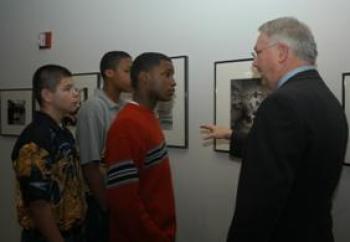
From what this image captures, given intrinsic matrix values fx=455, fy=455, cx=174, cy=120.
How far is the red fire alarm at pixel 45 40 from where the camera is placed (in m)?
3.67

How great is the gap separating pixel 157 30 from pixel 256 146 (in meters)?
1.70

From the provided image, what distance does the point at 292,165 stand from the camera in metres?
1.49

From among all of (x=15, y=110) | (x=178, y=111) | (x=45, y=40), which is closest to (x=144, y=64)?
(x=178, y=111)

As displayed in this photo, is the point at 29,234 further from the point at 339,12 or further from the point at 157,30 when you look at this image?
the point at 339,12

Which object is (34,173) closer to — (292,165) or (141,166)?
(141,166)

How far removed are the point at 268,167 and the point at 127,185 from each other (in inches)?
25.6

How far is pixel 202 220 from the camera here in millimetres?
2857

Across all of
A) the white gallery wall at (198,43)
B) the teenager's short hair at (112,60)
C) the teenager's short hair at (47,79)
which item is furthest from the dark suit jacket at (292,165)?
the teenager's short hair at (112,60)

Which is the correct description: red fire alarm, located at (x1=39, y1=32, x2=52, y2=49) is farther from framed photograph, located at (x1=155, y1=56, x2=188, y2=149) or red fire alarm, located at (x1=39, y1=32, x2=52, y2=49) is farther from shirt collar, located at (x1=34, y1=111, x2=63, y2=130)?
shirt collar, located at (x1=34, y1=111, x2=63, y2=130)

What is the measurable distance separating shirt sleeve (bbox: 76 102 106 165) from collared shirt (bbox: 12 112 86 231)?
10.1 inches

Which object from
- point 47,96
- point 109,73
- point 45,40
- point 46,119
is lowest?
point 46,119

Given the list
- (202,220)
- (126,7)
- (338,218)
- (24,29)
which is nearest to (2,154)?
(24,29)

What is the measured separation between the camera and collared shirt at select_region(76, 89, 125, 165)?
8.15ft

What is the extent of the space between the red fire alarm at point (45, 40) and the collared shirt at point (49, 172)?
169 centimetres
